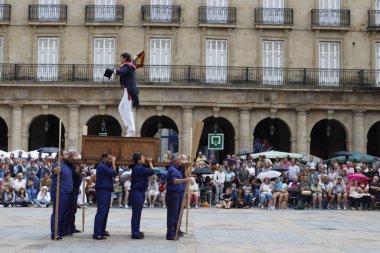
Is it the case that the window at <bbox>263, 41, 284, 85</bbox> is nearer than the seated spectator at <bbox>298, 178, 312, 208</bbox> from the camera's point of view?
No

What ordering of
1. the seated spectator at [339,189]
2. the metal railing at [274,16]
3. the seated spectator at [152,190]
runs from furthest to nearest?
the metal railing at [274,16]
the seated spectator at [339,189]
the seated spectator at [152,190]

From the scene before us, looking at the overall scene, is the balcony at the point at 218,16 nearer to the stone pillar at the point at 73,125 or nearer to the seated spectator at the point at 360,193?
the stone pillar at the point at 73,125

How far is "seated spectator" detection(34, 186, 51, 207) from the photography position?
2827 centimetres

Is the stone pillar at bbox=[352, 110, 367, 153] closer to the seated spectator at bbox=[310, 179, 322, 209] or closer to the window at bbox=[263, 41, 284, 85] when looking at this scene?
the window at bbox=[263, 41, 284, 85]

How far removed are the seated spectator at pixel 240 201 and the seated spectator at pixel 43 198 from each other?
24.0 feet

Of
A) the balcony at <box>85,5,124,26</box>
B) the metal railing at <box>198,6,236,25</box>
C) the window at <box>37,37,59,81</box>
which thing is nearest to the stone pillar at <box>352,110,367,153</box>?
the metal railing at <box>198,6,236,25</box>

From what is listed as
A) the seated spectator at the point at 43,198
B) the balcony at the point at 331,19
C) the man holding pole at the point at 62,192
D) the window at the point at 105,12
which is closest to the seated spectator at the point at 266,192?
the seated spectator at the point at 43,198

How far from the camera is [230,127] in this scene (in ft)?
142

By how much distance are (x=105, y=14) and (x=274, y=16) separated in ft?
30.1

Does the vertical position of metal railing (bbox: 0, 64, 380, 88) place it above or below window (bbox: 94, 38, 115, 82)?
below

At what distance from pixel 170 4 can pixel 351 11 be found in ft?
32.5

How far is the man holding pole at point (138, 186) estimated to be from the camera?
16094 mm

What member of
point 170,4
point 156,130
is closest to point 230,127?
point 156,130

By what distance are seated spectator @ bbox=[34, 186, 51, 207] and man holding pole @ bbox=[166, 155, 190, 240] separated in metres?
12.8
